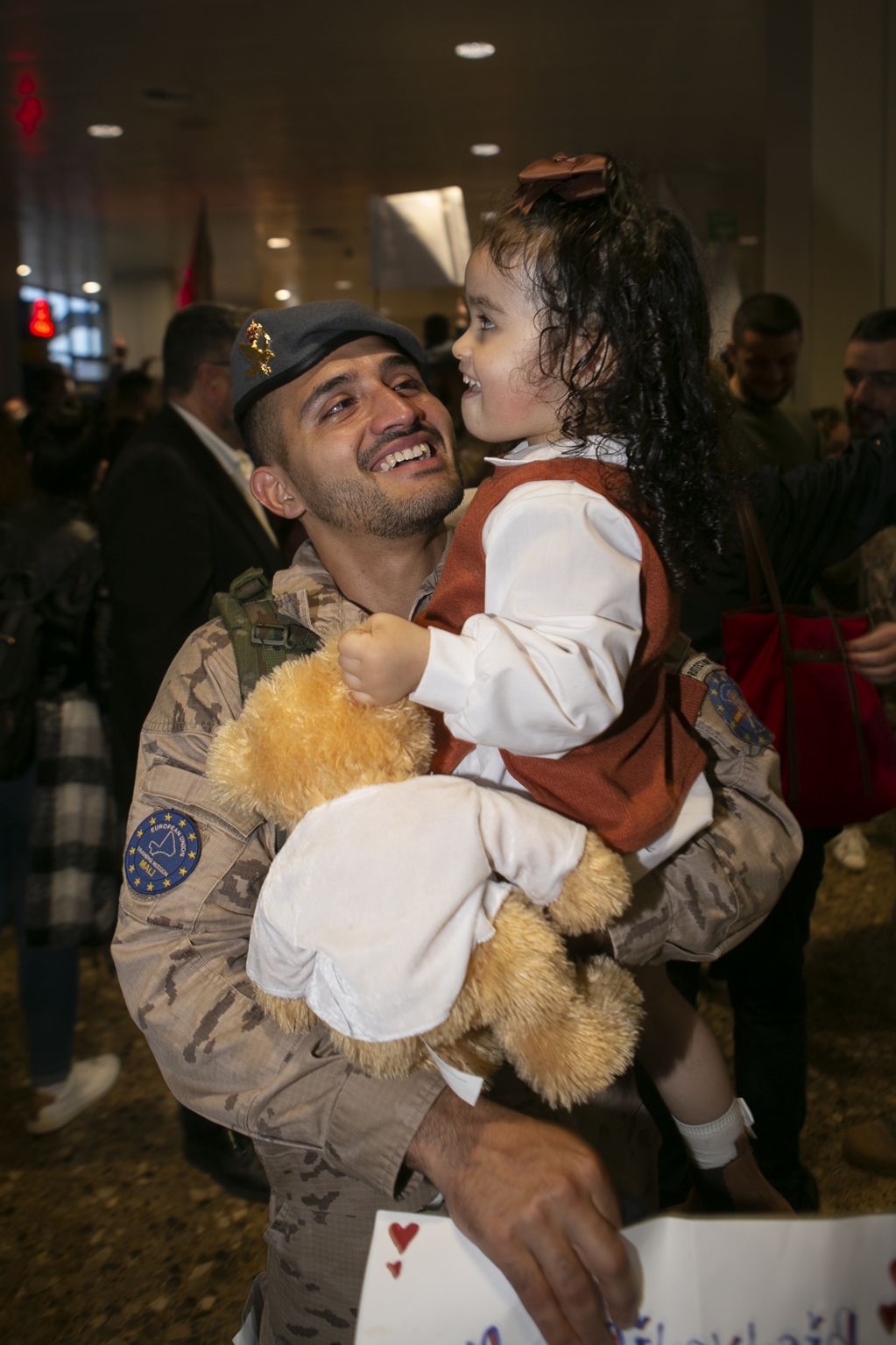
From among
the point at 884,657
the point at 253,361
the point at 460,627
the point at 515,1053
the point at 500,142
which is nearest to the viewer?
the point at 515,1053

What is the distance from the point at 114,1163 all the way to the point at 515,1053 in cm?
247

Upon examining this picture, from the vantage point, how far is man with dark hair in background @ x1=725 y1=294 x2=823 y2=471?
3.57m

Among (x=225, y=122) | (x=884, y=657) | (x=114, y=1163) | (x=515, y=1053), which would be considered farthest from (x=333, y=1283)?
(x=225, y=122)

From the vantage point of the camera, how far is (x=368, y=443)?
5.53 feet

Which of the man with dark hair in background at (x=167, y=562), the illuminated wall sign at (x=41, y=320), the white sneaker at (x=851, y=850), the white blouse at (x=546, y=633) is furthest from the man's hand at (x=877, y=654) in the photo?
the illuminated wall sign at (x=41, y=320)

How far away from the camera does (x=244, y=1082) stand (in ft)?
4.00

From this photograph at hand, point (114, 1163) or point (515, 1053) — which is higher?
point (515, 1053)

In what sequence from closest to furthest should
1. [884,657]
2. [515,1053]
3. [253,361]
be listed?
1. [515,1053]
2. [253,361]
3. [884,657]

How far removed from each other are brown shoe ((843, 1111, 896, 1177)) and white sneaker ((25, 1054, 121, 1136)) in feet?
7.07

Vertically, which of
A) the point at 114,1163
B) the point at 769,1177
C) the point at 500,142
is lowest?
the point at 114,1163

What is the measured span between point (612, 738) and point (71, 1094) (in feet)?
8.98

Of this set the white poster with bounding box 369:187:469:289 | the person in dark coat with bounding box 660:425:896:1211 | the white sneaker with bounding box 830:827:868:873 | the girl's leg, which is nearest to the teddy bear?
the girl's leg

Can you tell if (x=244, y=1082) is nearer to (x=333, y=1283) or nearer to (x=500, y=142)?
(x=333, y=1283)

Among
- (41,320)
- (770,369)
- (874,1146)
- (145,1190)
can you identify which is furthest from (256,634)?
(41,320)
